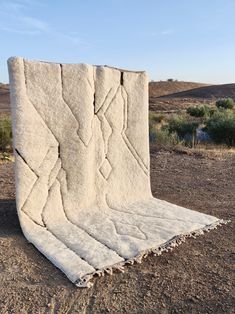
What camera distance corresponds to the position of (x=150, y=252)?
15.3ft

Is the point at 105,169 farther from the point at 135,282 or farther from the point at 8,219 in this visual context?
the point at 135,282

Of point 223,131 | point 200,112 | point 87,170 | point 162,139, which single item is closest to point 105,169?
point 87,170

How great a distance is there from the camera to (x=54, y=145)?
537 centimetres

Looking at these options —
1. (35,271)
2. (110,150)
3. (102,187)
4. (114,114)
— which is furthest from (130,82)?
(35,271)

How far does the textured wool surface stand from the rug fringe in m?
0.01

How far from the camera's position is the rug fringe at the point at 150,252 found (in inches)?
157

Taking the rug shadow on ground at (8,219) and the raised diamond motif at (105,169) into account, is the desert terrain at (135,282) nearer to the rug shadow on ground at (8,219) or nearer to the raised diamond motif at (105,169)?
the rug shadow on ground at (8,219)

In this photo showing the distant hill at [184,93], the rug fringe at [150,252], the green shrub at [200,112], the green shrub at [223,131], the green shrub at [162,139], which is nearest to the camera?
the rug fringe at [150,252]

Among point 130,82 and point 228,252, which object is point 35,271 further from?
point 130,82

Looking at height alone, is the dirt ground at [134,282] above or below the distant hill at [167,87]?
below

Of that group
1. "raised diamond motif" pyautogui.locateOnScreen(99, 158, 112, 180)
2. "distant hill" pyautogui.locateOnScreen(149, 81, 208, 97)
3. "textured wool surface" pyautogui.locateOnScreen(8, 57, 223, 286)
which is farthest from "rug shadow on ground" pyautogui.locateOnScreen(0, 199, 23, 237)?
"distant hill" pyautogui.locateOnScreen(149, 81, 208, 97)

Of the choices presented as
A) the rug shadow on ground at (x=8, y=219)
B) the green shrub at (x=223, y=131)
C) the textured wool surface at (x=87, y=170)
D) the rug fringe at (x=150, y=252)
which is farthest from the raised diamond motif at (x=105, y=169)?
the green shrub at (x=223, y=131)

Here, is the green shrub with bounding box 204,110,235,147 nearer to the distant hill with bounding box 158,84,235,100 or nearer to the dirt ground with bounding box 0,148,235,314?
the dirt ground with bounding box 0,148,235,314

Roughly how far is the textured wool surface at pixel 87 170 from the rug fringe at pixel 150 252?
1cm
